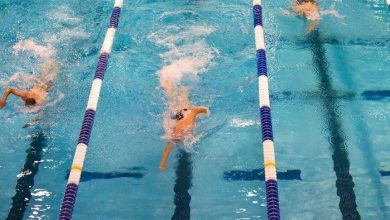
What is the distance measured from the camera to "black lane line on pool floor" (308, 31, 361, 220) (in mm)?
4633

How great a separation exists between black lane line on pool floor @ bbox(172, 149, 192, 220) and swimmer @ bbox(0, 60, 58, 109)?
205cm

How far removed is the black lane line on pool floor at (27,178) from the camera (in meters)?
4.54

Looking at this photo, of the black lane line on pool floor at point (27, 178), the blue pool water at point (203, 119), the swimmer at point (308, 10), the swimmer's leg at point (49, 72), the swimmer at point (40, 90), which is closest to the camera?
the black lane line on pool floor at point (27, 178)

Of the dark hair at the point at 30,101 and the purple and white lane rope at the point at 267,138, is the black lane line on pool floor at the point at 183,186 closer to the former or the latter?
the purple and white lane rope at the point at 267,138

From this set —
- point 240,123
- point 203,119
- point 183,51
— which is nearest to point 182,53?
point 183,51

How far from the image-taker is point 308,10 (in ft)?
24.4

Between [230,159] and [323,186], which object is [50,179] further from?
[323,186]

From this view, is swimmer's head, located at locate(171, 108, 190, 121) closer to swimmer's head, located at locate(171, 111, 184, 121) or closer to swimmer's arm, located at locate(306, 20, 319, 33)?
swimmer's head, located at locate(171, 111, 184, 121)

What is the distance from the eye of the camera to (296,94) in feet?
19.7

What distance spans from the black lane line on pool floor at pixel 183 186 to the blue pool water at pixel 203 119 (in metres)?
0.01

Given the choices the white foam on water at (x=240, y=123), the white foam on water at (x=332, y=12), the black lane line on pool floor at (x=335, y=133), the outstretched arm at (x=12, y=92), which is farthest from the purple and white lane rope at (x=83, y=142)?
the white foam on water at (x=332, y=12)

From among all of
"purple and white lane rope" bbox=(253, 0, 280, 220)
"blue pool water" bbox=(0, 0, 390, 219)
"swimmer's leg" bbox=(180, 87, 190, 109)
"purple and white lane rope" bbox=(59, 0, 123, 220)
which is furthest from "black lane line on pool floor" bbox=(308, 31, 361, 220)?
"purple and white lane rope" bbox=(59, 0, 123, 220)

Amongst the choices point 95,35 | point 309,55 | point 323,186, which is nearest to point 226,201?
point 323,186

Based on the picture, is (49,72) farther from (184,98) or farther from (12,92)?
(184,98)
